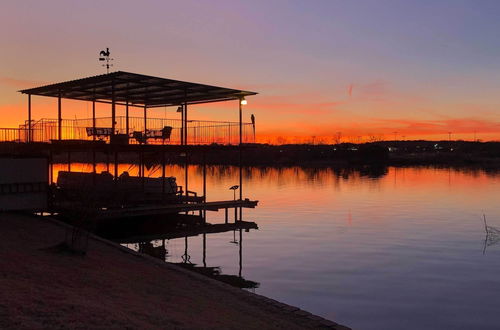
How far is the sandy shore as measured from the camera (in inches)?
324

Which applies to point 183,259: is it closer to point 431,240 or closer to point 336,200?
point 431,240

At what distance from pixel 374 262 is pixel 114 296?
45.9ft

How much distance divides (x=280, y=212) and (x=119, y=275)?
27.6 m

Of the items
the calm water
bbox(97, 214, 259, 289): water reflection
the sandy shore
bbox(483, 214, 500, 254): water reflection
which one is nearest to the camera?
the sandy shore

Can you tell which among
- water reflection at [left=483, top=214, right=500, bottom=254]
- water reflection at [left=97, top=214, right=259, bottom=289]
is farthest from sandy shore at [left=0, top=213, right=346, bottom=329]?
water reflection at [left=483, top=214, right=500, bottom=254]

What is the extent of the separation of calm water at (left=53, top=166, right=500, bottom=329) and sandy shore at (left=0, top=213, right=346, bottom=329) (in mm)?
3437

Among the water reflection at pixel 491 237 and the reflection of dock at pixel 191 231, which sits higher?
the reflection of dock at pixel 191 231

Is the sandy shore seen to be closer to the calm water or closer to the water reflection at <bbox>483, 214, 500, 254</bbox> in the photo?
the calm water

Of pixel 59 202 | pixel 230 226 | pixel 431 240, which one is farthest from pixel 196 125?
pixel 431 240

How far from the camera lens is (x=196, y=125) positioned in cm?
3347

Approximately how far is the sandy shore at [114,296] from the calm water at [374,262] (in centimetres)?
344

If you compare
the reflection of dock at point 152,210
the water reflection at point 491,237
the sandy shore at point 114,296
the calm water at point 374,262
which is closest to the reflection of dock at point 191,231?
the calm water at point 374,262

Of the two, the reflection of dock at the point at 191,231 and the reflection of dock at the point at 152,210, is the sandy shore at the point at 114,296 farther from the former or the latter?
the reflection of dock at the point at 191,231

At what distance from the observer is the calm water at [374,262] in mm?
15070
